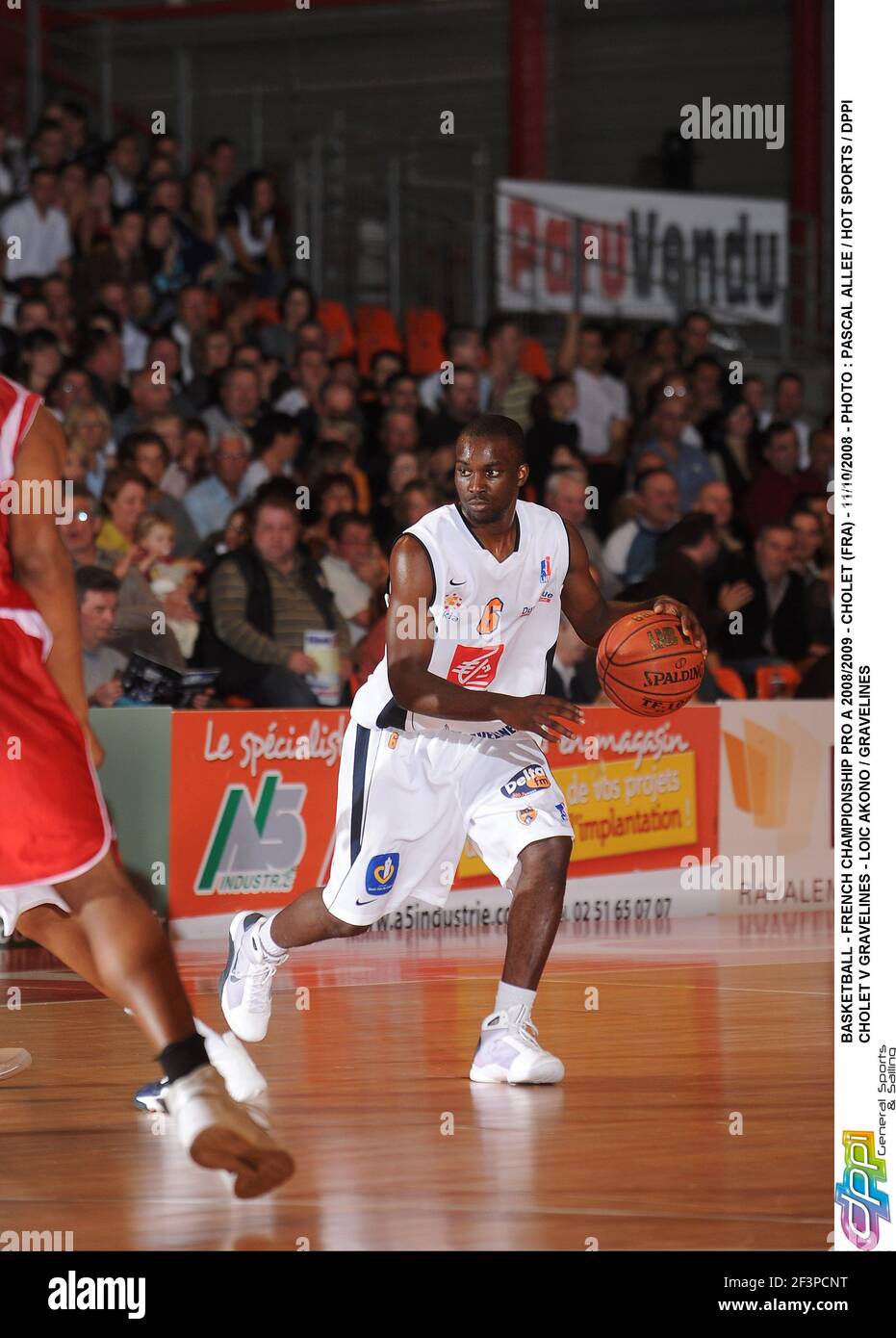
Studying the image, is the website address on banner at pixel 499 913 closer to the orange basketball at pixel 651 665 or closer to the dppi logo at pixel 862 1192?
the orange basketball at pixel 651 665

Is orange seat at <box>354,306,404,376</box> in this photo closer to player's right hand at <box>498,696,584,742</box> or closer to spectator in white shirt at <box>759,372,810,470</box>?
spectator in white shirt at <box>759,372,810,470</box>

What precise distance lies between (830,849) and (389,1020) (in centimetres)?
437

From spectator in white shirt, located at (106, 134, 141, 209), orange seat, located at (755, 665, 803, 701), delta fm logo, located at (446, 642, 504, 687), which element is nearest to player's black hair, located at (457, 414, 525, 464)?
delta fm logo, located at (446, 642, 504, 687)

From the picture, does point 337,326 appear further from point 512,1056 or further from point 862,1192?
point 862,1192

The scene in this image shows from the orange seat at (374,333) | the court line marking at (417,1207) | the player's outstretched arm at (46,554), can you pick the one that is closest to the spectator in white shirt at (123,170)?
the orange seat at (374,333)

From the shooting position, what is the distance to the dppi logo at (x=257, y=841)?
943 centimetres

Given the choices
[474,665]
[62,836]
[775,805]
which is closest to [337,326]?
[775,805]

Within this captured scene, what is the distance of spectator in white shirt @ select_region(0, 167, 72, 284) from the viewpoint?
1298cm

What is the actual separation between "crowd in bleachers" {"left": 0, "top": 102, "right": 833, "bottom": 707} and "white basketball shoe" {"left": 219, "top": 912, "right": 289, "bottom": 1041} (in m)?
3.17

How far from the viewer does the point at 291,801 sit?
9.65m

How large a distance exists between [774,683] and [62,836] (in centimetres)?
795

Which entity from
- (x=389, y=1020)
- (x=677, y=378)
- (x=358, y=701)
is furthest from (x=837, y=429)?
(x=677, y=378)
